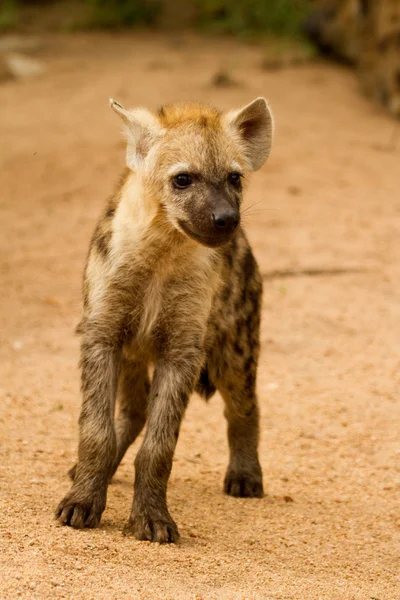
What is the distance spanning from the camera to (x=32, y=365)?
4.94m

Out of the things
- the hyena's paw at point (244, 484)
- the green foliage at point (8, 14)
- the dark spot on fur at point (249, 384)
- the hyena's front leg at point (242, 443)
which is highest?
the green foliage at point (8, 14)

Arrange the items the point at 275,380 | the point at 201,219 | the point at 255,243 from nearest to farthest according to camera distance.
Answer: the point at 201,219 < the point at 275,380 < the point at 255,243

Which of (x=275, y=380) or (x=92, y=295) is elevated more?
Answer: (x=92, y=295)

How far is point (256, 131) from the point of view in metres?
3.70

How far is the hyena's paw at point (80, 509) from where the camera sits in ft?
10.2

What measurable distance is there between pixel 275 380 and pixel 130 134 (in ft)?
6.25

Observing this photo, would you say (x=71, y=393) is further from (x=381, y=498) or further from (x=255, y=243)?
(x=255, y=243)

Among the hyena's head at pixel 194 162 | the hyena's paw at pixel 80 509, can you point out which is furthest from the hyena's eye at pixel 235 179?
the hyena's paw at pixel 80 509

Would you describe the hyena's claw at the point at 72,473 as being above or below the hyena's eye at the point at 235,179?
below

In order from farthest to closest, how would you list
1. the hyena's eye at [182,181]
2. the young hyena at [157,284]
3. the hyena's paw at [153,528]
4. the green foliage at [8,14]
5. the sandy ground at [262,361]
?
1. the green foliage at [8,14]
2. the hyena's eye at [182,181]
3. the young hyena at [157,284]
4. the hyena's paw at [153,528]
5. the sandy ground at [262,361]

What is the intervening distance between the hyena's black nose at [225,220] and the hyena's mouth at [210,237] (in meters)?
0.02

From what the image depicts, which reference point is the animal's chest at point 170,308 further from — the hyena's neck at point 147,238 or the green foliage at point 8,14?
the green foliage at point 8,14

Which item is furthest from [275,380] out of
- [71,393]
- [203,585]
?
[203,585]

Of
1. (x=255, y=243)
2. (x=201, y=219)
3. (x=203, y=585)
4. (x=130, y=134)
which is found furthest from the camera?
(x=255, y=243)
